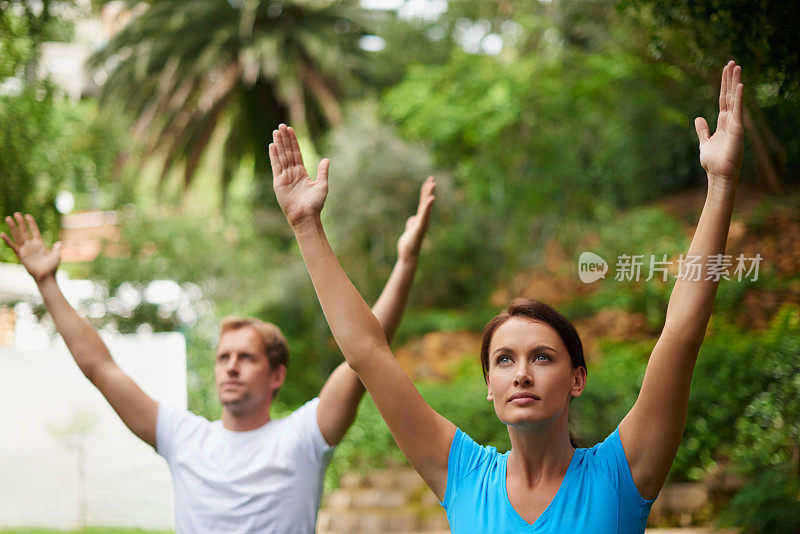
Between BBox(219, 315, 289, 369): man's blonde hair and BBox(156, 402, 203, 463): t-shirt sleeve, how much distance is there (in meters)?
0.26

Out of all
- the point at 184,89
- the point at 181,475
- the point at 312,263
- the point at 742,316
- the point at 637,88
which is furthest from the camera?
the point at 184,89

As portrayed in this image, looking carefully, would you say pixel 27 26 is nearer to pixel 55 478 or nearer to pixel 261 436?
pixel 261 436

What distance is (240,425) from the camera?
2.08 meters

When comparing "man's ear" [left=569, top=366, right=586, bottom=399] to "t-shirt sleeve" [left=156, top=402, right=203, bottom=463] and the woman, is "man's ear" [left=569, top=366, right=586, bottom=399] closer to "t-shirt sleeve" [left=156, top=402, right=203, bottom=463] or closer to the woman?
the woman

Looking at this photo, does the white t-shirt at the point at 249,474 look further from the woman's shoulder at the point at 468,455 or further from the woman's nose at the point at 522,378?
the woman's nose at the point at 522,378

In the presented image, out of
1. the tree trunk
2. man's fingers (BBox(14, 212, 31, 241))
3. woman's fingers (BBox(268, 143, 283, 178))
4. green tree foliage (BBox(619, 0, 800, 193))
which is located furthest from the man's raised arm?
the tree trunk

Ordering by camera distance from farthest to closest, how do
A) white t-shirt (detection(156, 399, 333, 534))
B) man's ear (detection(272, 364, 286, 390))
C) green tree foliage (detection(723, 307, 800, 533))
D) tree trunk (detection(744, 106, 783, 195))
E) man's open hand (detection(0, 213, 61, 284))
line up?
1. green tree foliage (detection(723, 307, 800, 533))
2. tree trunk (detection(744, 106, 783, 195))
3. man's ear (detection(272, 364, 286, 390))
4. man's open hand (detection(0, 213, 61, 284))
5. white t-shirt (detection(156, 399, 333, 534))

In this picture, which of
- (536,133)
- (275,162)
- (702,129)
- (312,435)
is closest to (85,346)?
(312,435)

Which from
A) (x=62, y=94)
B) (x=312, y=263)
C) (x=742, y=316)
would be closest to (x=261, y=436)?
(x=312, y=263)

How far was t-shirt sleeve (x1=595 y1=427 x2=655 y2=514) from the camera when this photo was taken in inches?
49.6

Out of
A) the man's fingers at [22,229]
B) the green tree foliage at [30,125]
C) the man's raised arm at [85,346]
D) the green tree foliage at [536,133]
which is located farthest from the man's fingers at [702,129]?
the green tree foliage at [536,133]

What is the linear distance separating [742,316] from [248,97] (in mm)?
8470

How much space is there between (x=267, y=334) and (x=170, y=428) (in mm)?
367

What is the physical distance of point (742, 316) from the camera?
430cm
